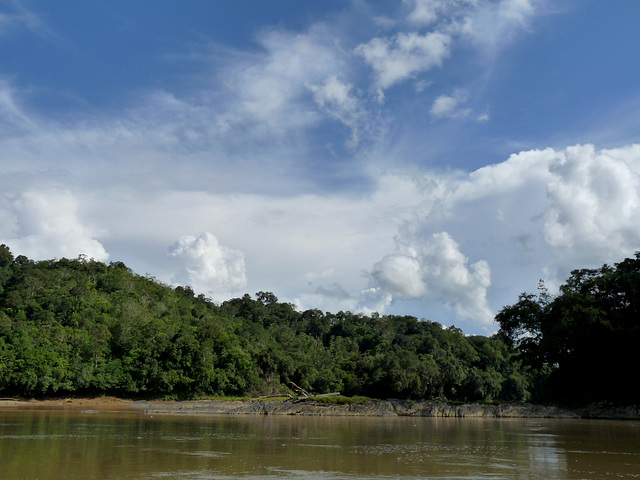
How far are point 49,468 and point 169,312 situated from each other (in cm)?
7868

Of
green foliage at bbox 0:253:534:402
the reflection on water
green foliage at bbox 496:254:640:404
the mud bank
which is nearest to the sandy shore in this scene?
green foliage at bbox 0:253:534:402

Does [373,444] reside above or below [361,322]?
below

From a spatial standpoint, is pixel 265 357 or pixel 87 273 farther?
pixel 87 273

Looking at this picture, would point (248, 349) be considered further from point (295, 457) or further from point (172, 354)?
point (295, 457)

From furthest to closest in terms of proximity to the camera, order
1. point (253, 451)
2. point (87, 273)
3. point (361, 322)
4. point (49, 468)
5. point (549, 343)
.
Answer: point (361, 322) < point (87, 273) < point (549, 343) < point (253, 451) < point (49, 468)

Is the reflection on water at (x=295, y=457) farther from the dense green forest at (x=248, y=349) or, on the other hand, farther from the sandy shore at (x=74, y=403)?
the sandy shore at (x=74, y=403)

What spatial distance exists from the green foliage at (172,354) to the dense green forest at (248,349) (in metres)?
0.17

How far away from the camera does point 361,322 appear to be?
126 m

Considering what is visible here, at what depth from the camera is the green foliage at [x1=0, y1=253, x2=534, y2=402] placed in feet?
205

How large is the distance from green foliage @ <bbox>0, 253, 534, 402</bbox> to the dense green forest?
175 millimetres

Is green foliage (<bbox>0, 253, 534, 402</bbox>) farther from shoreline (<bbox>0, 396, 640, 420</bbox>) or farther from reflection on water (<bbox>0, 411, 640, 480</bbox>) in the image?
reflection on water (<bbox>0, 411, 640, 480</bbox>)

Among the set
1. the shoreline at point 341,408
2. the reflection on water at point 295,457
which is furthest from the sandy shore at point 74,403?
the reflection on water at point 295,457

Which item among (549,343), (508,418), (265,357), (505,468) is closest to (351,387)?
(265,357)

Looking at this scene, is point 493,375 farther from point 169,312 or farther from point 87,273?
point 87,273
